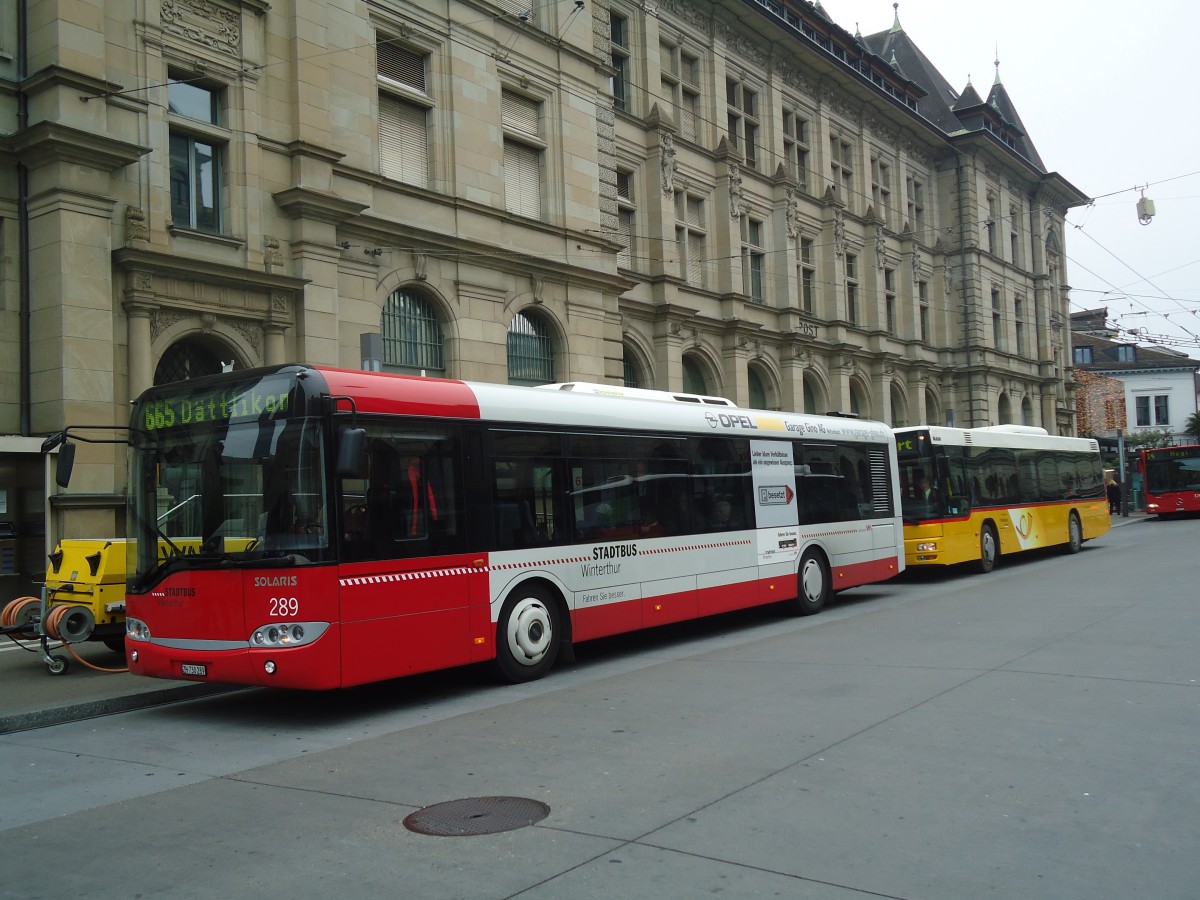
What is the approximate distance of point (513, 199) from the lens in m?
23.4

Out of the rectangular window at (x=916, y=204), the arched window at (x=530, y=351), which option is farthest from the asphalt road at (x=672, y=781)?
the rectangular window at (x=916, y=204)

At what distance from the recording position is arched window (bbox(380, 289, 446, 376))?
20.4 m

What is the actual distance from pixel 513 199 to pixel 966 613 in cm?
1360

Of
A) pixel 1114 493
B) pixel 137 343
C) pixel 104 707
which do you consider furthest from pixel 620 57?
pixel 1114 493

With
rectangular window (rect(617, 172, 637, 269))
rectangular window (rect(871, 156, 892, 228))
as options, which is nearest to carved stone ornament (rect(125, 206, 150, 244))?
rectangular window (rect(617, 172, 637, 269))

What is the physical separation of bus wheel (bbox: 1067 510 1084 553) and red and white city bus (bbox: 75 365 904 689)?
54.5 ft

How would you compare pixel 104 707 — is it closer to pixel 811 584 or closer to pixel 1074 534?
pixel 811 584

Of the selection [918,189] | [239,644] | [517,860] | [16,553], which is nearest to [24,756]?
[239,644]

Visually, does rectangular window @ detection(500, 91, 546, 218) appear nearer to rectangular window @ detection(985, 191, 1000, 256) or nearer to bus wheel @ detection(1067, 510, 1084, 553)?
bus wheel @ detection(1067, 510, 1084, 553)

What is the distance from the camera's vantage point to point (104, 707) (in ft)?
31.5

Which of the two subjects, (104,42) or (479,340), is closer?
(104,42)

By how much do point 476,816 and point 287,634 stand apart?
3.27 metres

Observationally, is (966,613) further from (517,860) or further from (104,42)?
(104,42)

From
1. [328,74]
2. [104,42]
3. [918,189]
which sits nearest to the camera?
[104,42]
